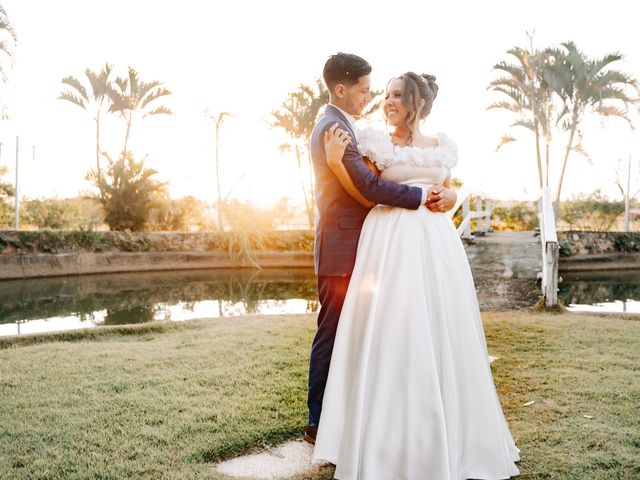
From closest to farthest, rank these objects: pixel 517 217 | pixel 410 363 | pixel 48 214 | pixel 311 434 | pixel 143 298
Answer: pixel 410 363 < pixel 311 434 < pixel 143 298 < pixel 48 214 < pixel 517 217

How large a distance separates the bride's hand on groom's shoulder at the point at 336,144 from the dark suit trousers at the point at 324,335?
59cm

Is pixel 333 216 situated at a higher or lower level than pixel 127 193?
lower

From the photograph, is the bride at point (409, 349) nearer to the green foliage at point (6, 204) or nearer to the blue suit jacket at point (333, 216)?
the blue suit jacket at point (333, 216)

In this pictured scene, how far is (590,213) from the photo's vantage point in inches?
885

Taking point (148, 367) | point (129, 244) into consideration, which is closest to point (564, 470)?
point (148, 367)

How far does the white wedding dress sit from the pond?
204 inches

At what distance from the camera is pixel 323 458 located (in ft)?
7.87

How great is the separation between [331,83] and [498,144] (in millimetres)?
16458

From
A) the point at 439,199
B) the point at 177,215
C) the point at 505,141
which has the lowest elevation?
the point at 439,199

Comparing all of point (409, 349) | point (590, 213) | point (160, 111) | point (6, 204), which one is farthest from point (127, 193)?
point (590, 213)

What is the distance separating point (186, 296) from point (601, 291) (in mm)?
7693

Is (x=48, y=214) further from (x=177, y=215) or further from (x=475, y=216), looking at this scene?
(x=475, y=216)

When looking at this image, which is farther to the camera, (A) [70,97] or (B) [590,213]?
(B) [590,213]

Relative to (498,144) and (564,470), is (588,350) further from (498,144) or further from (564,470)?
(498,144)
